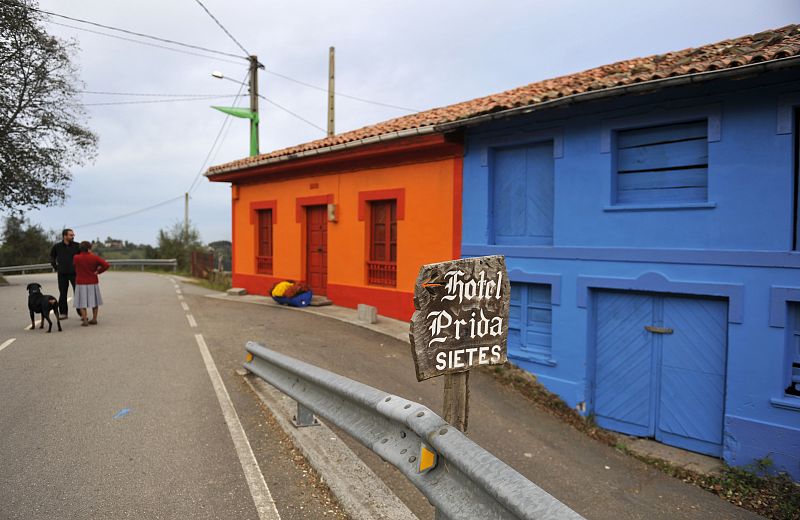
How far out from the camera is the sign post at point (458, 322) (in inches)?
99.4

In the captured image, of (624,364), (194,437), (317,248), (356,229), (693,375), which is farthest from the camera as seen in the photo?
(317,248)

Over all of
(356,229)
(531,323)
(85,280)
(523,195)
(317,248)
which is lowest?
(531,323)

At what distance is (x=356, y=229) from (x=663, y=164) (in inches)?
272

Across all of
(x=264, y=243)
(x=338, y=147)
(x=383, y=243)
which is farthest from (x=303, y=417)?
(x=264, y=243)

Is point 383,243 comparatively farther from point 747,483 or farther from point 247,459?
point 247,459

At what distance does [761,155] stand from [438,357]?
5702 millimetres

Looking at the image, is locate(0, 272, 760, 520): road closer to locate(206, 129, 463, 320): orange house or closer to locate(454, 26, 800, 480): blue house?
locate(454, 26, 800, 480): blue house

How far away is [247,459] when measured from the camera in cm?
408

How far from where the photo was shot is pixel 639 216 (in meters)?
7.06

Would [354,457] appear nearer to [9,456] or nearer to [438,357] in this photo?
[438,357]

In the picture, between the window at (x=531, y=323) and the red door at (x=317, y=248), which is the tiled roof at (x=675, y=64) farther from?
the red door at (x=317, y=248)

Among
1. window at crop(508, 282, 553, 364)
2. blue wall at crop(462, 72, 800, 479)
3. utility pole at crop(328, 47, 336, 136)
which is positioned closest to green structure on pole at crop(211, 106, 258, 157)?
utility pole at crop(328, 47, 336, 136)

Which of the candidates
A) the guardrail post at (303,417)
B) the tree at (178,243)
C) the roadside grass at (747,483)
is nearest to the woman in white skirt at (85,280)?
the guardrail post at (303,417)

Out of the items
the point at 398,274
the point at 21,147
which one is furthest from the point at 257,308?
the point at 21,147
